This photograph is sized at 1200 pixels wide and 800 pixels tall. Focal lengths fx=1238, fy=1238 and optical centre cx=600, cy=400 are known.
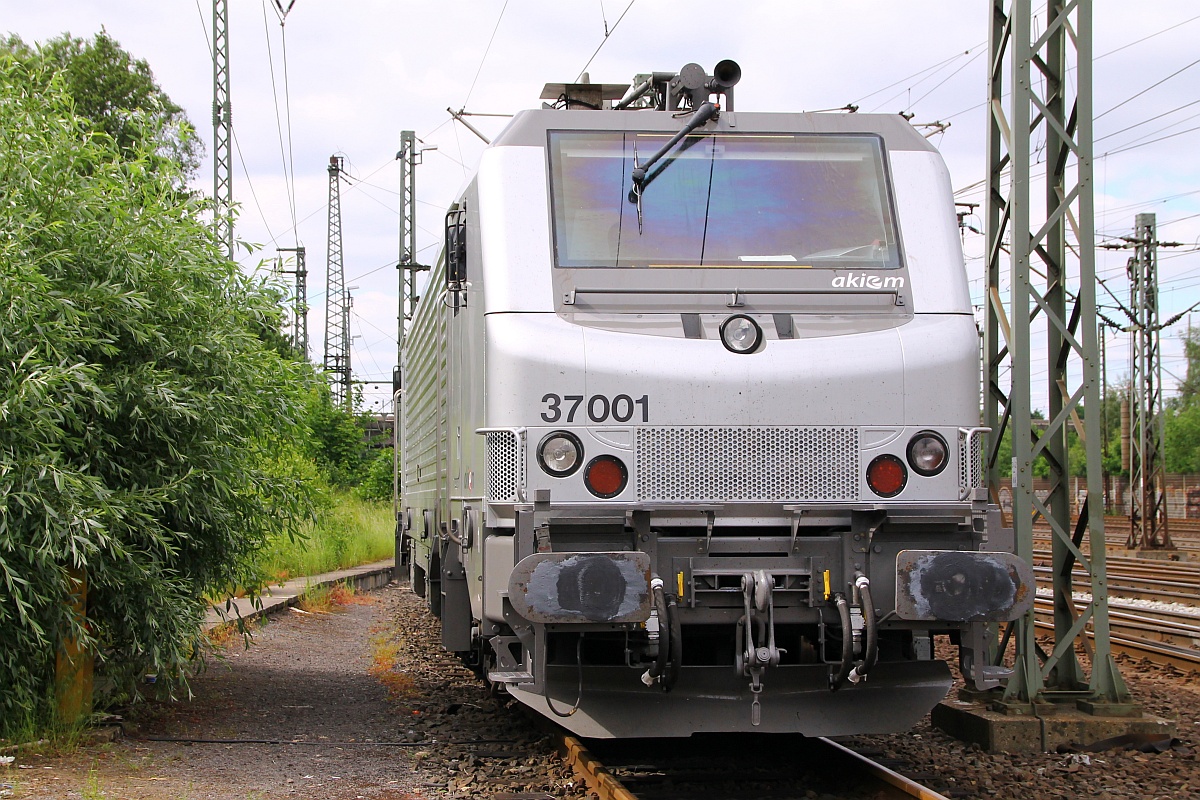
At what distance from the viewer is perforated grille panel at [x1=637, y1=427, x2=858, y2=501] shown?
5758mm

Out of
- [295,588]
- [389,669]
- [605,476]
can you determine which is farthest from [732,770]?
[295,588]

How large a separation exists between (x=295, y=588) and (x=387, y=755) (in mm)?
10541

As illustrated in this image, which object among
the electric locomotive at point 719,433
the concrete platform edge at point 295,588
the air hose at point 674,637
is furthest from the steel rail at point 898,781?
the concrete platform edge at point 295,588

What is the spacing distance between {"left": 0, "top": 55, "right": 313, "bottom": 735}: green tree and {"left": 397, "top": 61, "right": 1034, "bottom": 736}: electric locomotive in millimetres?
2176

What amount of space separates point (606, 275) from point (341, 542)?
1766 cm

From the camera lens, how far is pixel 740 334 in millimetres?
5898

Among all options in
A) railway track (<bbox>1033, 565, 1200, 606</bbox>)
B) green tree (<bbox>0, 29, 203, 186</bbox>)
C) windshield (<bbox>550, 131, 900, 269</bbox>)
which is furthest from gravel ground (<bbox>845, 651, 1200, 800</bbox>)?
green tree (<bbox>0, 29, 203, 186</bbox>)

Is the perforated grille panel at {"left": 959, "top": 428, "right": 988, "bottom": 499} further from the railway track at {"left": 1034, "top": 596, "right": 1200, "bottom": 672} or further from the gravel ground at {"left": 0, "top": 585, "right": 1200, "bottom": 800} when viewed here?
the railway track at {"left": 1034, "top": 596, "right": 1200, "bottom": 672}

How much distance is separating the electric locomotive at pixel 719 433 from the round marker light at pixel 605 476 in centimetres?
1

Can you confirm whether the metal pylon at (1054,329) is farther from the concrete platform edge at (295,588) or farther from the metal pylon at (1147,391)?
the metal pylon at (1147,391)

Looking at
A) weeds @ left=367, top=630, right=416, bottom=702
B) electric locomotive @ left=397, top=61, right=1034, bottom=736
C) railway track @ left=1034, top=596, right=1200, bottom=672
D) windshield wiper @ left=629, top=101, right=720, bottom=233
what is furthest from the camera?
railway track @ left=1034, top=596, right=1200, bottom=672

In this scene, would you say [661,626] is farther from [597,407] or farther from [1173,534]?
[1173,534]

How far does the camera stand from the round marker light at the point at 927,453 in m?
5.93

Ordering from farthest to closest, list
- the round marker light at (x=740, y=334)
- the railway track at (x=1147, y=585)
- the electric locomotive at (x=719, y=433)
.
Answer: the railway track at (x=1147, y=585) → the round marker light at (x=740, y=334) → the electric locomotive at (x=719, y=433)
